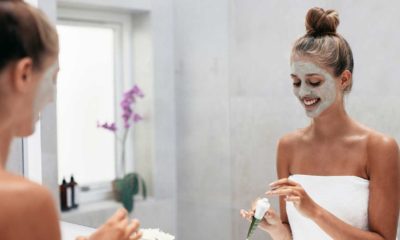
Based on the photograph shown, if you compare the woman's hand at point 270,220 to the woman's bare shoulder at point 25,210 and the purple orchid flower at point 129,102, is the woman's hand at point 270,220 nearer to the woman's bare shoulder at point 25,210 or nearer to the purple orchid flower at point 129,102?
the woman's bare shoulder at point 25,210

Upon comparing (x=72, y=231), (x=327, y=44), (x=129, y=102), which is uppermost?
(x=327, y=44)

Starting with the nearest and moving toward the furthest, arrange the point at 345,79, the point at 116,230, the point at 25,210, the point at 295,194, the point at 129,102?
the point at 25,210, the point at 116,230, the point at 295,194, the point at 345,79, the point at 129,102

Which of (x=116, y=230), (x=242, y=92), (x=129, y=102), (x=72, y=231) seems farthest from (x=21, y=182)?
(x=129, y=102)

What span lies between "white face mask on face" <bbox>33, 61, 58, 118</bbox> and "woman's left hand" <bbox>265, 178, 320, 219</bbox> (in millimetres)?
422

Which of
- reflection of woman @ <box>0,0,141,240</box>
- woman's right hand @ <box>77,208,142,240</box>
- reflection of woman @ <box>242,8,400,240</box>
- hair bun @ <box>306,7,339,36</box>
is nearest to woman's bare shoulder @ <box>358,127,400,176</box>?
reflection of woman @ <box>242,8,400,240</box>

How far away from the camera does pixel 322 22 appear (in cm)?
95

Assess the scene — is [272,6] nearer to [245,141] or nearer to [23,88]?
[245,141]

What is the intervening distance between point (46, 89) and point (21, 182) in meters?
0.11

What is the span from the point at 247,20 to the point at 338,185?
683 millimetres

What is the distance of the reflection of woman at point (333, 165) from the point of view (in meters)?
0.92

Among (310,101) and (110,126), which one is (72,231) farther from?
(310,101)

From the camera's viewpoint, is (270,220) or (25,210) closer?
(25,210)

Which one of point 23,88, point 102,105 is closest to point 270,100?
point 102,105

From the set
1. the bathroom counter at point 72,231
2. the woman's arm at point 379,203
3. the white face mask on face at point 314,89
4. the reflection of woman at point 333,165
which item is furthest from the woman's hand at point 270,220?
the bathroom counter at point 72,231
